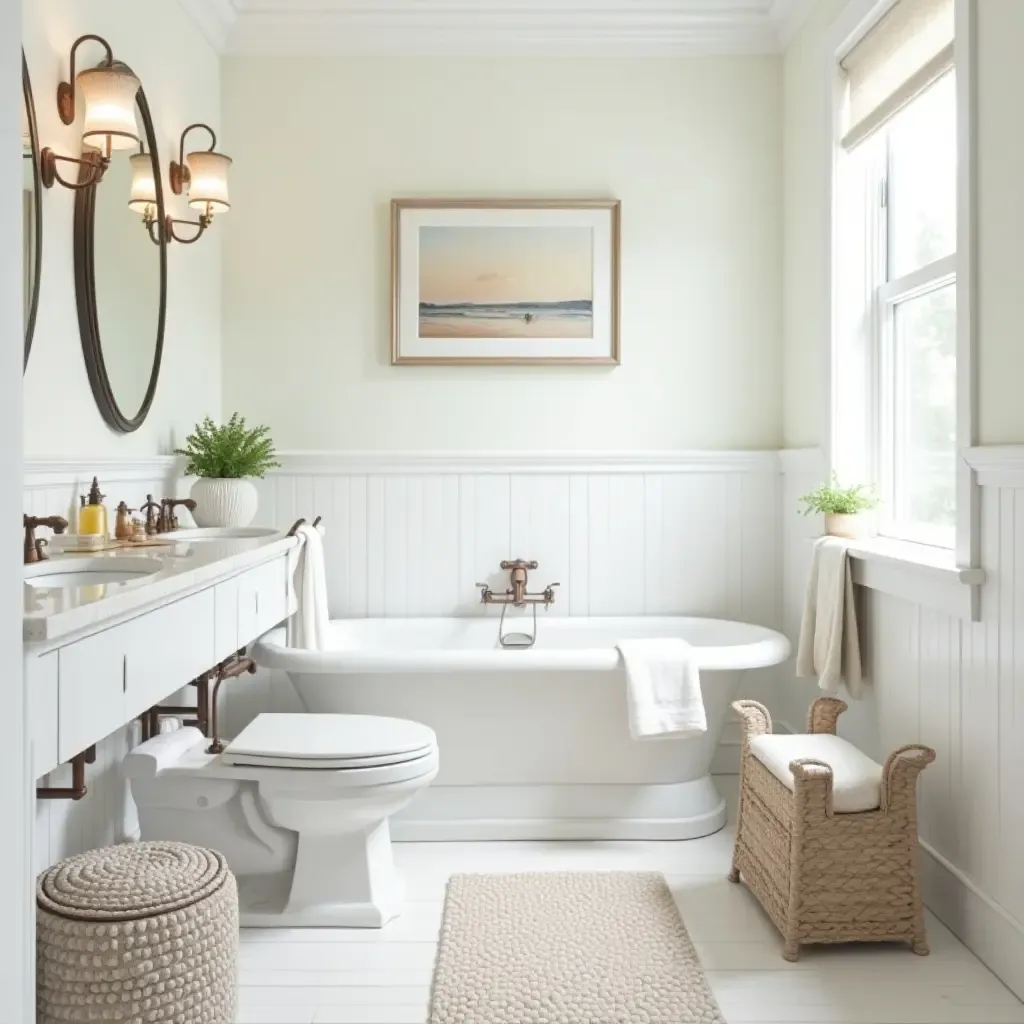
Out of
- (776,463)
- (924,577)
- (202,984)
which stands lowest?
(202,984)

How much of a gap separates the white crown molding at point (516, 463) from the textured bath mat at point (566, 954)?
1.52 meters

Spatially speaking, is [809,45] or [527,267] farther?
[527,267]

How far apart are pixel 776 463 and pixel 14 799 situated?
3.03 metres

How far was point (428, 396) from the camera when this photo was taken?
152 inches

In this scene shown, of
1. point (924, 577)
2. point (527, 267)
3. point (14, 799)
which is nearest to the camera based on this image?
point (14, 799)

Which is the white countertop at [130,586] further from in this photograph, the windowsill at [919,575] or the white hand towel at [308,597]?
the windowsill at [919,575]

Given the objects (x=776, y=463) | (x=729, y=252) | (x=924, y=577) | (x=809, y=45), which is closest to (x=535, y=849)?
(x=924, y=577)

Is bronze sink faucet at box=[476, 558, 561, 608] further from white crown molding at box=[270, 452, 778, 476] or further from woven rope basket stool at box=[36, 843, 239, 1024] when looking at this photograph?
woven rope basket stool at box=[36, 843, 239, 1024]

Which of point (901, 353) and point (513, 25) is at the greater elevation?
point (513, 25)

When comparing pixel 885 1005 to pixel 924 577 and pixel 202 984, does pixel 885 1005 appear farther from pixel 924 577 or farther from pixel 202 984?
pixel 202 984

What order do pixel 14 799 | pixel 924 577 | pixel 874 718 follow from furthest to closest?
pixel 874 718 → pixel 924 577 → pixel 14 799

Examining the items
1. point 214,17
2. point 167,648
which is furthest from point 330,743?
point 214,17

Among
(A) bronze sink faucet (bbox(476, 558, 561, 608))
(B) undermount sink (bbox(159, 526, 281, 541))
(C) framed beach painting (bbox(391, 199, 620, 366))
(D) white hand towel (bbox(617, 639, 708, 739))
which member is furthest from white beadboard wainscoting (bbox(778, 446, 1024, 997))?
(B) undermount sink (bbox(159, 526, 281, 541))

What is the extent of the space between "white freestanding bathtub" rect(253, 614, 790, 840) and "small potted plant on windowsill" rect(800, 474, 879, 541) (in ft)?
1.34
